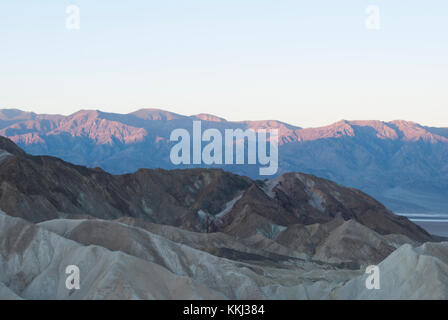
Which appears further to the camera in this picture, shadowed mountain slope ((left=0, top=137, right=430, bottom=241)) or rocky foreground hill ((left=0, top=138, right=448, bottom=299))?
shadowed mountain slope ((left=0, top=137, right=430, bottom=241))

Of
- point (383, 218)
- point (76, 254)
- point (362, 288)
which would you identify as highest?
point (76, 254)

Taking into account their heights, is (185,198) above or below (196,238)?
below

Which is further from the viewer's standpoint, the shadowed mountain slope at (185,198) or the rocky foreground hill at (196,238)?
the shadowed mountain slope at (185,198)

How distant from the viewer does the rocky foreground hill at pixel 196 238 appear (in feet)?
153

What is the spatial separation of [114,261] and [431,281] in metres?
21.5

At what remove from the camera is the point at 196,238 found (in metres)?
91.2

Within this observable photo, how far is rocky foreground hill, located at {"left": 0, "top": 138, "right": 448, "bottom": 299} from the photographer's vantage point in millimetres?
46500

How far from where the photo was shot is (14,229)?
5334 centimetres

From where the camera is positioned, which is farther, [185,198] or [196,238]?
[185,198]

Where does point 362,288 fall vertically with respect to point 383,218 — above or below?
above

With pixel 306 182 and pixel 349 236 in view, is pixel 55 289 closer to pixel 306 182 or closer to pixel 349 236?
pixel 349 236
